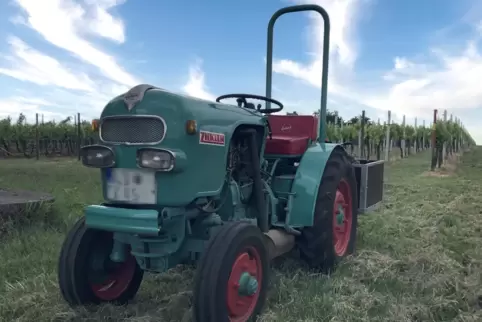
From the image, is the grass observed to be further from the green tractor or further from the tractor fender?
the tractor fender

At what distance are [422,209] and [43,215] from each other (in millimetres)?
5123

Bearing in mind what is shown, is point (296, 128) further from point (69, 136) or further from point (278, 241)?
point (69, 136)

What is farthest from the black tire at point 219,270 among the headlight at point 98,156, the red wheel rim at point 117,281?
the red wheel rim at point 117,281

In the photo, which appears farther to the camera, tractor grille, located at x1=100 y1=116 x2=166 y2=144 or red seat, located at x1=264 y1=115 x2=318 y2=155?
red seat, located at x1=264 y1=115 x2=318 y2=155

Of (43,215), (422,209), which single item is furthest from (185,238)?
(422,209)

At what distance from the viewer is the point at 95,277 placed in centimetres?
321

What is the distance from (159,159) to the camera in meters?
2.65

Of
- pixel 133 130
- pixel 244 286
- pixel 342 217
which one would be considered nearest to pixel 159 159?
pixel 133 130

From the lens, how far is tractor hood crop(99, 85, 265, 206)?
8.91ft

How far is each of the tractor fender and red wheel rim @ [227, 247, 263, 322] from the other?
0.80m

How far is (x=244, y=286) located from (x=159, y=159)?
86 centimetres

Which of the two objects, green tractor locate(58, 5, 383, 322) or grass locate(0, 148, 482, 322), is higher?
green tractor locate(58, 5, 383, 322)

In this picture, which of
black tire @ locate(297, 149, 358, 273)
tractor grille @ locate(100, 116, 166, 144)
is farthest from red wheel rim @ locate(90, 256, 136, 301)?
black tire @ locate(297, 149, 358, 273)

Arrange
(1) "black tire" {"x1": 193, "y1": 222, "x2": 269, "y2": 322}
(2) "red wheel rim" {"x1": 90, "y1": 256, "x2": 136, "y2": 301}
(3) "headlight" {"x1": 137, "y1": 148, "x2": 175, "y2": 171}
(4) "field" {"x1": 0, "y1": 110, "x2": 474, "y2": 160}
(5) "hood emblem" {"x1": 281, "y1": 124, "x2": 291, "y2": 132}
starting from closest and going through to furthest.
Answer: (1) "black tire" {"x1": 193, "y1": 222, "x2": 269, "y2": 322}, (3) "headlight" {"x1": 137, "y1": 148, "x2": 175, "y2": 171}, (2) "red wheel rim" {"x1": 90, "y1": 256, "x2": 136, "y2": 301}, (5) "hood emblem" {"x1": 281, "y1": 124, "x2": 291, "y2": 132}, (4) "field" {"x1": 0, "y1": 110, "x2": 474, "y2": 160}
